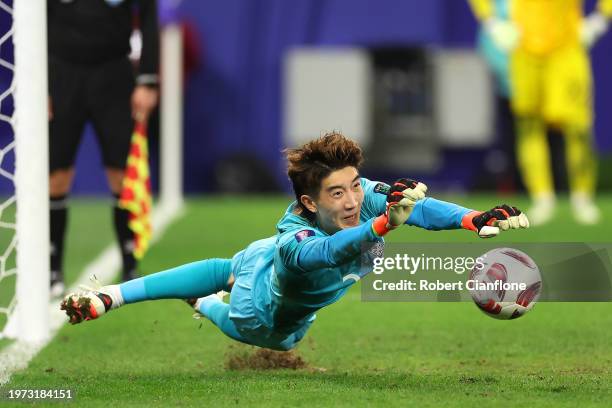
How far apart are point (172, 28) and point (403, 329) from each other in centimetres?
874

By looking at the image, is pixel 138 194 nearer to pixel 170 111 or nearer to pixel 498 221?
pixel 498 221

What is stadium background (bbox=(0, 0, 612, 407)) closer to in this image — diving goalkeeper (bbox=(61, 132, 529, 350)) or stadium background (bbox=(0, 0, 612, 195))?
diving goalkeeper (bbox=(61, 132, 529, 350))

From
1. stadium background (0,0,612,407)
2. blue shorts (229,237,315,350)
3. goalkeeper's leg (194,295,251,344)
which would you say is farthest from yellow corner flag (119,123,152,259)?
blue shorts (229,237,315,350)

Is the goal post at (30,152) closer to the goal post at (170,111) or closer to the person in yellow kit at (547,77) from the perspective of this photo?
the person in yellow kit at (547,77)

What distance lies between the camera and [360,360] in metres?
5.43

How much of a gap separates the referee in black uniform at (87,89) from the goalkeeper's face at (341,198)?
311 centimetres

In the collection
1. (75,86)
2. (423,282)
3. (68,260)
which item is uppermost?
(75,86)

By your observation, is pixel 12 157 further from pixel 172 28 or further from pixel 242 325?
pixel 172 28

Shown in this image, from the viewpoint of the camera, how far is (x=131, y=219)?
7.94 meters

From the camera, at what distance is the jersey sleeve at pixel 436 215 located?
4641 mm

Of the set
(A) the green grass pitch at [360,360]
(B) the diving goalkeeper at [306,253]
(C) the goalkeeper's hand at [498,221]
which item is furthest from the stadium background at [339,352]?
(C) the goalkeeper's hand at [498,221]

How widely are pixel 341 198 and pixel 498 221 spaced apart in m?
0.58

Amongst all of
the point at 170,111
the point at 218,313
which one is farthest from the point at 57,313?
the point at 170,111

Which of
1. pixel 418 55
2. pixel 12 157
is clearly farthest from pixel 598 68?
pixel 12 157
